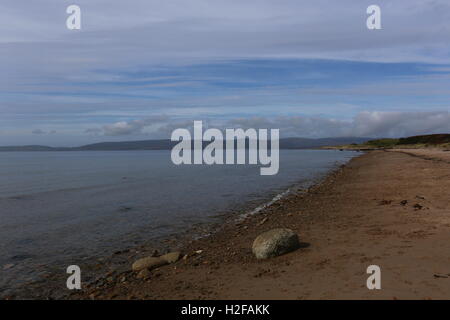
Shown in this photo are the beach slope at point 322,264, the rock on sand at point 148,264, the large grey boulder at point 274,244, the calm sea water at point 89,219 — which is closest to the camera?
the beach slope at point 322,264

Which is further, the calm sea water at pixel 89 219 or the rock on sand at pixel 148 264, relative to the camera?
the calm sea water at pixel 89 219

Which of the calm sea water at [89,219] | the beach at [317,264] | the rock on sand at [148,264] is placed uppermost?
the beach at [317,264]

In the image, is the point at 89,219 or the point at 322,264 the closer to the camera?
the point at 322,264

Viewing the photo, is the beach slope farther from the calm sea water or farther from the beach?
the calm sea water

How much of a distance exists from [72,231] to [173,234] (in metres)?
5.28

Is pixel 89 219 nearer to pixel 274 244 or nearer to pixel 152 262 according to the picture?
pixel 152 262

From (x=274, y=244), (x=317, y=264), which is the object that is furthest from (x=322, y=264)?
(x=274, y=244)

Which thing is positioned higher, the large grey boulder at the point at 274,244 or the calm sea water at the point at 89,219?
the large grey boulder at the point at 274,244

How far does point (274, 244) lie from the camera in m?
11.2

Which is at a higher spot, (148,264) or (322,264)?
(322,264)

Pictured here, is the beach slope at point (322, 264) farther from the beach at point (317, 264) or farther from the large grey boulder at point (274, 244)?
the large grey boulder at point (274, 244)

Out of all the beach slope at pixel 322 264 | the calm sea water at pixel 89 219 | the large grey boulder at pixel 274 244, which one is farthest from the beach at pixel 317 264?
the calm sea water at pixel 89 219

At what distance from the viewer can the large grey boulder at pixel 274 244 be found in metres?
11.1
